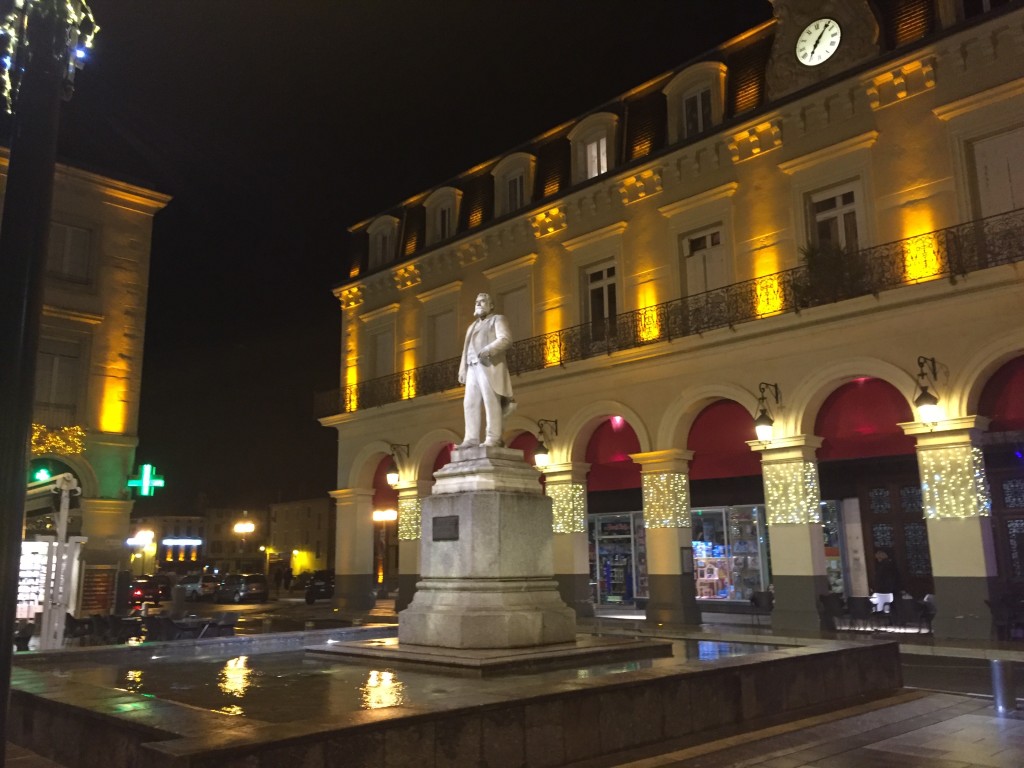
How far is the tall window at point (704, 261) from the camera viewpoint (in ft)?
61.6

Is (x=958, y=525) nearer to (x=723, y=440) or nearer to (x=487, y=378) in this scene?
(x=723, y=440)

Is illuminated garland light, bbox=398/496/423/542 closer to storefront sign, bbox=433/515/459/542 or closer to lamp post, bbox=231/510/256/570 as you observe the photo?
storefront sign, bbox=433/515/459/542

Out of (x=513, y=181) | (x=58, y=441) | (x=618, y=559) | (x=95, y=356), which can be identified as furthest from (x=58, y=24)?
(x=618, y=559)

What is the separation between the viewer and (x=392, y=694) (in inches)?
274

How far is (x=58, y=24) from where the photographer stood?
3.41 m

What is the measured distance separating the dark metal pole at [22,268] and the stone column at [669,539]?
53.4 ft

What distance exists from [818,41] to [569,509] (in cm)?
1149

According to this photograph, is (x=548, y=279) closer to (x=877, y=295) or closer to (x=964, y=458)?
(x=877, y=295)

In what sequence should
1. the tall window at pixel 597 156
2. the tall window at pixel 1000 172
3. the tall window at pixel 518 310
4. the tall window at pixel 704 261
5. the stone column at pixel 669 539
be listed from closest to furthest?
the tall window at pixel 1000 172, the stone column at pixel 669 539, the tall window at pixel 704 261, the tall window at pixel 597 156, the tall window at pixel 518 310

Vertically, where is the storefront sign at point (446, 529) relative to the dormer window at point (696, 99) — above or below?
below

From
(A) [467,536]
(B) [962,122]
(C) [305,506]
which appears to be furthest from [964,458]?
(C) [305,506]

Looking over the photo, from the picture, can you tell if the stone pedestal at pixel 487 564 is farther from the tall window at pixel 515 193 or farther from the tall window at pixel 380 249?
the tall window at pixel 380 249

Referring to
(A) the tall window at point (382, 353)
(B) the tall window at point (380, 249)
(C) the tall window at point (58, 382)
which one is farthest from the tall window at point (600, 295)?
A: (C) the tall window at point (58, 382)

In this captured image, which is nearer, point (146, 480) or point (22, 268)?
point (22, 268)
